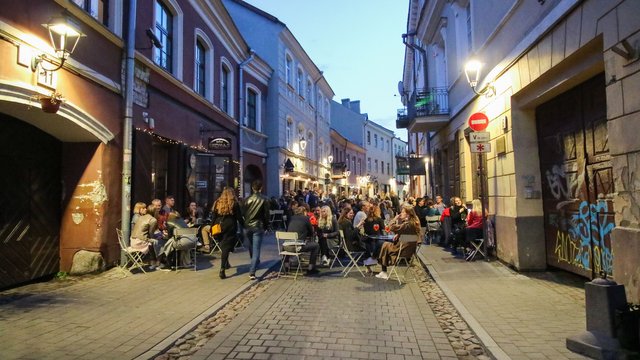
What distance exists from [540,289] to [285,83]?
17904 millimetres

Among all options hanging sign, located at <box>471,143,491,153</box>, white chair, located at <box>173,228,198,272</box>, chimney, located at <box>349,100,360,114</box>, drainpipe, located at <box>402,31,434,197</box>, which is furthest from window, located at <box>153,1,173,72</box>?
chimney, located at <box>349,100,360,114</box>

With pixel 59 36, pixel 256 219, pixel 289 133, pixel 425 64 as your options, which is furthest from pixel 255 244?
pixel 289 133

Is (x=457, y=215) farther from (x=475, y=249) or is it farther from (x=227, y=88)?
(x=227, y=88)

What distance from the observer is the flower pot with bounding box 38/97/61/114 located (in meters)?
6.38

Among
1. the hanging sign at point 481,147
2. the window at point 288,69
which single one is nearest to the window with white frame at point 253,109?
the window at point 288,69

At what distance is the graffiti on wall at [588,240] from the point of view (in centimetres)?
589

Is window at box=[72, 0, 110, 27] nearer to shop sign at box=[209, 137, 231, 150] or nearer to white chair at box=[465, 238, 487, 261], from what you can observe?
shop sign at box=[209, 137, 231, 150]

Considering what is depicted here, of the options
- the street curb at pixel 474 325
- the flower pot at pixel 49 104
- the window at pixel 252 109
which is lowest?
the street curb at pixel 474 325

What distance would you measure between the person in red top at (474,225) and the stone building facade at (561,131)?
306 millimetres

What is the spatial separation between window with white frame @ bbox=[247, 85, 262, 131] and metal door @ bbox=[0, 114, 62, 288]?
11613mm

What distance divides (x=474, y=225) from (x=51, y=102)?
8.39m

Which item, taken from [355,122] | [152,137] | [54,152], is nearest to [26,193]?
[54,152]

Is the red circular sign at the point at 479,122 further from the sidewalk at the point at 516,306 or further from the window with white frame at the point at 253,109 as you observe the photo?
the window with white frame at the point at 253,109

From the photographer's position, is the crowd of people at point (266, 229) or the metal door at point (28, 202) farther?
the crowd of people at point (266, 229)
